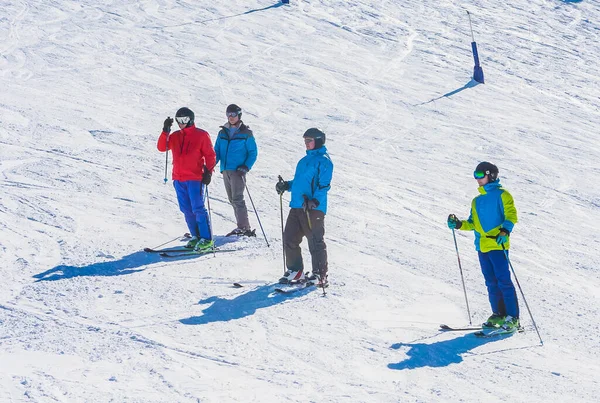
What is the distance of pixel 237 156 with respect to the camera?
31.5 feet

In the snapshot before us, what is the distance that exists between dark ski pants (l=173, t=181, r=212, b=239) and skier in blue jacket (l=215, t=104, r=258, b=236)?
62cm

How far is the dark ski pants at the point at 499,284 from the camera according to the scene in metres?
7.55

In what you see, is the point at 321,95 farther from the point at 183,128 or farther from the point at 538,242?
the point at 183,128

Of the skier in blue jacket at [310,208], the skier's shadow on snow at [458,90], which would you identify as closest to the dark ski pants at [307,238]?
the skier in blue jacket at [310,208]

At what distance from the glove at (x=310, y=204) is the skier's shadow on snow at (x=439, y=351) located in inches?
61.9

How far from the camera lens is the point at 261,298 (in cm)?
792

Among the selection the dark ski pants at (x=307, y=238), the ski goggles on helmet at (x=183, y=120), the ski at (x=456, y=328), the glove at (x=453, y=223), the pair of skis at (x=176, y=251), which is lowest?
the pair of skis at (x=176, y=251)

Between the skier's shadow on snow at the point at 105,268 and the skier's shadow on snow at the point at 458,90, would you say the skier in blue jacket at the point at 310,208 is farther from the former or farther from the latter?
the skier's shadow on snow at the point at 458,90

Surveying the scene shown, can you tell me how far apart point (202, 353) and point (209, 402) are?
819 mm

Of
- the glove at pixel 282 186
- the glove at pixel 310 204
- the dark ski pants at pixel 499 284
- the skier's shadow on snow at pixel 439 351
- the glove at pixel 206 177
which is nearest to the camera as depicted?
the skier's shadow on snow at pixel 439 351

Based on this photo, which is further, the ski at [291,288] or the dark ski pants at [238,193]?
the dark ski pants at [238,193]

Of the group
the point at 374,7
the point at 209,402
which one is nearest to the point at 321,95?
the point at 374,7

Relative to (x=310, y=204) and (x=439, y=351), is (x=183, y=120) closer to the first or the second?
(x=310, y=204)

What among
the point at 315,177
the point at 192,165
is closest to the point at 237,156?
the point at 192,165
